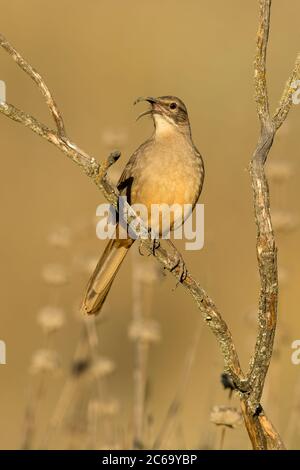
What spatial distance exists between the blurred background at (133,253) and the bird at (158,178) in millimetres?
225

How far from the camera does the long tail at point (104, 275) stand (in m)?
5.13

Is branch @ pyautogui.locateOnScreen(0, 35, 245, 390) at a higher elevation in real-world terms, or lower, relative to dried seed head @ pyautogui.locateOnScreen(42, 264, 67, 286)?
lower

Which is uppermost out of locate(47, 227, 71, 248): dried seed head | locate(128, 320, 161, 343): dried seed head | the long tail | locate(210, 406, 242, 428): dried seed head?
locate(47, 227, 71, 248): dried seed head

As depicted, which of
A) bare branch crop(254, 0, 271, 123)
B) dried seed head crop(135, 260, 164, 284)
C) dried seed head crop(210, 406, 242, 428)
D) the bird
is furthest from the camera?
dried seed head crop(135, 260, 164, 284)

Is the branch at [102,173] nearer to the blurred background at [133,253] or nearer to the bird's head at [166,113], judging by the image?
the blurred background at [133,253]

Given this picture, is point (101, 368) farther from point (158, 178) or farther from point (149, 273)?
point (158, 178)

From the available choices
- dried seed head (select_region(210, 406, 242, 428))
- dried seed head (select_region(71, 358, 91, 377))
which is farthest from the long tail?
dried seed head (select_region(210, 406, 242, 428))

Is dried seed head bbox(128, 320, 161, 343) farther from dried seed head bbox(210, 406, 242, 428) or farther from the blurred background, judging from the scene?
dried seed head bbox(210, 406, 242, 428)

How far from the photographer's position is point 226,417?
166 inches

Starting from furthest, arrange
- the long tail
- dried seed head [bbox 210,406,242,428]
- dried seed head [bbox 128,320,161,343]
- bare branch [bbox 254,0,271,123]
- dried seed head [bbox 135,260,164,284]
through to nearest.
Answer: dried seed head [bbox 135,260,164,284], dried seed head [bbox 128,320,161,343], the long tail, dried seed head [bbox 210,406,242,428], bare branch [bbox 254,0,271,123]

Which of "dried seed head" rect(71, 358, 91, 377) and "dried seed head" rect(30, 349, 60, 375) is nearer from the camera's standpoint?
"dried seed head" rect(30, 349, 60, 375)

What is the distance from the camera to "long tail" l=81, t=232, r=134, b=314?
5.13 m

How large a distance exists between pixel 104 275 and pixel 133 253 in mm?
448
